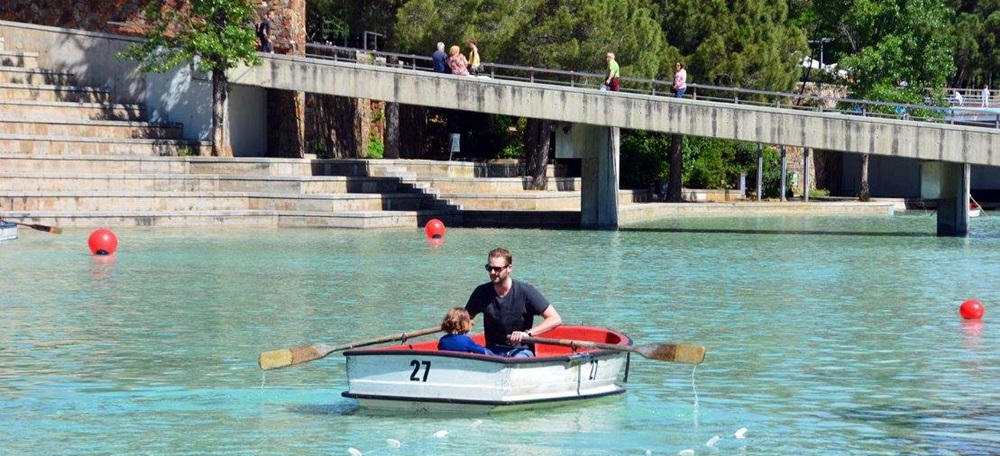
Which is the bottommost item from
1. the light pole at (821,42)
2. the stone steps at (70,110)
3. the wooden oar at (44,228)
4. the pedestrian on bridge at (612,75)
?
the wooden oar at (44,228)

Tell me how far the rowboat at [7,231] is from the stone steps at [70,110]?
9774 millimetres

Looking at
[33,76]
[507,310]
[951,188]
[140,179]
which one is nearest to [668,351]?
[507,310]

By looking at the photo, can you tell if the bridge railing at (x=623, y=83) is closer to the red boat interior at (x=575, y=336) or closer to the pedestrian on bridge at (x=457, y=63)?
the pedestrian on bridge at (x=457, y=63)

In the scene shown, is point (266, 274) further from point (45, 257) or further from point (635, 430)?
point (635, 430)

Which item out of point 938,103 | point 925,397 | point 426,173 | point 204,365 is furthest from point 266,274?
point 938,103

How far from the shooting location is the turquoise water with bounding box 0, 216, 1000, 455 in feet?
53.6

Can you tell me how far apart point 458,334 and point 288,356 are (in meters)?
1.86

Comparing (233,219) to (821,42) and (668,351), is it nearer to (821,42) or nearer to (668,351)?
(668,351)

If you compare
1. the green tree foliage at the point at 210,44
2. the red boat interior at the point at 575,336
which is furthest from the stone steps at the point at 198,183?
the red boat interior at the point at 575,336

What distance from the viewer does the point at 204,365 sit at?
67.7 feet

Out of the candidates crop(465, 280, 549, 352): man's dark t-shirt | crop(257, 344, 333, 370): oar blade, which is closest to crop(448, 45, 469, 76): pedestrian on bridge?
crop(257, 344, 333, 370): oar blade

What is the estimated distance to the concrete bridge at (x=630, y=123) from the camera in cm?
4472

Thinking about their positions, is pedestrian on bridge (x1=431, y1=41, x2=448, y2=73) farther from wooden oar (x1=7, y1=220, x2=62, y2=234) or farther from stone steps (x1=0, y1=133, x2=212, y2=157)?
wooden oar (x1=7, y1=220, x2=62, y2=234)

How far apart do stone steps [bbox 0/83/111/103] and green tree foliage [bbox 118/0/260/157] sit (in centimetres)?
153
